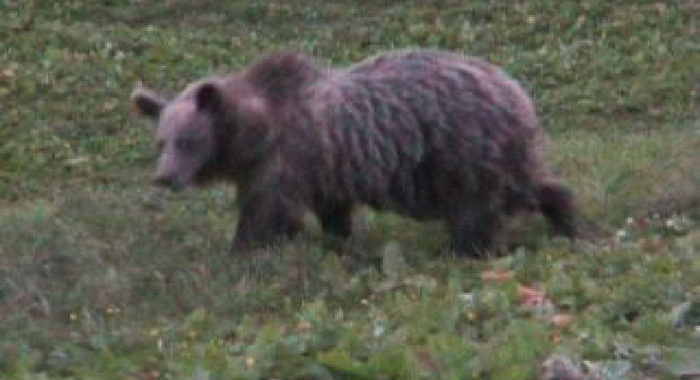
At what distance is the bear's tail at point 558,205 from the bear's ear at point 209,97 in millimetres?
2121

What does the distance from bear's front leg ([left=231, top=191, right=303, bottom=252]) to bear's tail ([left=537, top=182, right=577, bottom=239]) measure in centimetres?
166

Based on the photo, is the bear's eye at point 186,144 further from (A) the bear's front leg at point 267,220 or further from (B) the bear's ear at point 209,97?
(A) the bear's front leg at point 267,220

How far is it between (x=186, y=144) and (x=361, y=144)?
104 cm

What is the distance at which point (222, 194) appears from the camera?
13812 millimetres

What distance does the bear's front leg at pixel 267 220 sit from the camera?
419 inches

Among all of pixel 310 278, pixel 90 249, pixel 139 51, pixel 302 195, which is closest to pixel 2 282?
pixel 90 249

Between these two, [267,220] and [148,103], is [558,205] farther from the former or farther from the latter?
[148,103]

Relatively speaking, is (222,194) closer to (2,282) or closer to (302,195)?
(302,195)

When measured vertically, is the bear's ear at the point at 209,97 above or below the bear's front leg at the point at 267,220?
above

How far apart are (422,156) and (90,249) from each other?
7.71ft

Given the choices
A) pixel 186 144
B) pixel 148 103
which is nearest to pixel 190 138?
pixel 186 144

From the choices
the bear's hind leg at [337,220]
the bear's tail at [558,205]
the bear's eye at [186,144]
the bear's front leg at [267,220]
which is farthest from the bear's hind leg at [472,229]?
the bear's eye at [186,144]

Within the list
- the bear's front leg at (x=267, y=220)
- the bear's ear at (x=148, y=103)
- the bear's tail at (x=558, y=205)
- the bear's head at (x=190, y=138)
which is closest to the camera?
the bear's front leg at (x=267, y=220)

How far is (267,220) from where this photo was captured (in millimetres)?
10664
